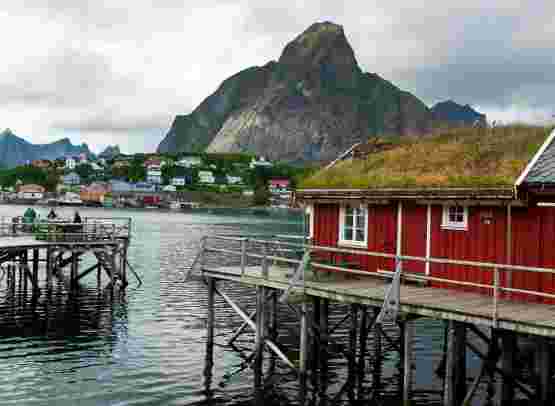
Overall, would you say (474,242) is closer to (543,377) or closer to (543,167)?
(543,167)

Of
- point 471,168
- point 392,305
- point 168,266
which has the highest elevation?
point 471,168

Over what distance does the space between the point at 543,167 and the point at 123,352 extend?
1715 centimetres

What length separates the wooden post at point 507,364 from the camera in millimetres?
20062

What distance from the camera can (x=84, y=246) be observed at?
43.0m

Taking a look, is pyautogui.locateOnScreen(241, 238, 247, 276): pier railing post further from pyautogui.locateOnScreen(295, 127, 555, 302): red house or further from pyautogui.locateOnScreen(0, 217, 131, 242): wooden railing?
pyautogui.locateOnScreen(0, 217, 131, 242): wooden railing

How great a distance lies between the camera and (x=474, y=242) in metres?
21.0

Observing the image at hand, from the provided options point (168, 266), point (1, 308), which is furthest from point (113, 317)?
point (168, 266)

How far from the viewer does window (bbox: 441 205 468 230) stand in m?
21.3

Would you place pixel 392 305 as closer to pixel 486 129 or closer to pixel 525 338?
pixel 525 338

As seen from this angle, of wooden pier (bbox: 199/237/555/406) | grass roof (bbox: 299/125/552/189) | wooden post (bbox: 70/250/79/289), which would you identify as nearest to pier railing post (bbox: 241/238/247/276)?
wooden pier (bbox: 199/237/555/406)

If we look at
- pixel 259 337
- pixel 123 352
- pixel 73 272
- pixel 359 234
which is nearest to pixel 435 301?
pixel 359 234

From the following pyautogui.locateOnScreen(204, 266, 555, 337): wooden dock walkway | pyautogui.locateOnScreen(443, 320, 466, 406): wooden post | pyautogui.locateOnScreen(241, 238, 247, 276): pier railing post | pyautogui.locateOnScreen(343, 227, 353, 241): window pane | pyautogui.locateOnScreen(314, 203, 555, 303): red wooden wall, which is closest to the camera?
pyautogui.locateOnScreen(204, 266, 555, 337): wooden dock walkway

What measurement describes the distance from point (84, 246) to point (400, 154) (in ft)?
78.8

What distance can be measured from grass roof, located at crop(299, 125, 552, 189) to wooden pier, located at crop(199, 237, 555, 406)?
2522mm
